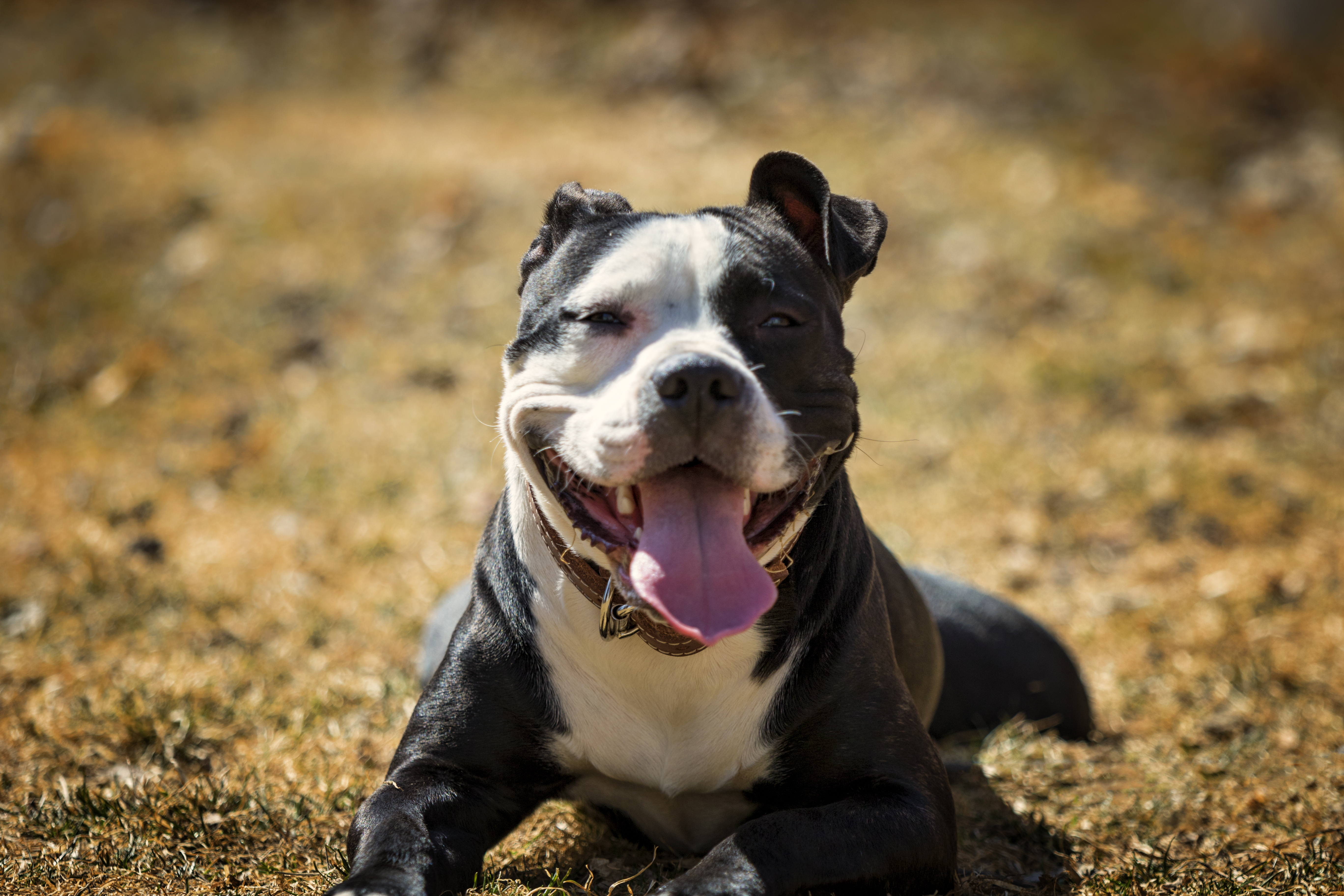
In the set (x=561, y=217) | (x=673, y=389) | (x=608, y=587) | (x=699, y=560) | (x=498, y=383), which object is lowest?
(x=498, y=383)

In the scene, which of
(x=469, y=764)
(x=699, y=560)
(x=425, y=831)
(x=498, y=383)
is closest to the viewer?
(x=699, y=560)

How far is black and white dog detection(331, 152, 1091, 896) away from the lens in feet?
8.27

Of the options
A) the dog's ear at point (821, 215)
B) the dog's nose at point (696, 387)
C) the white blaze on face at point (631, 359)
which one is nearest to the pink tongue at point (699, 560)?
the white blaze on face at point (631, 359)

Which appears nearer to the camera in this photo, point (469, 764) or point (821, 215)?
point (469, 764)

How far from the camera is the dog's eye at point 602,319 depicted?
271cm

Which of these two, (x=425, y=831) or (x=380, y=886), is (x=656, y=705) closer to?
(x=425, y=831)

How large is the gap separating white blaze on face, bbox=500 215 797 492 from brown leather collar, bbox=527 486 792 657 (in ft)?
0.57

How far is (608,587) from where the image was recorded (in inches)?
108

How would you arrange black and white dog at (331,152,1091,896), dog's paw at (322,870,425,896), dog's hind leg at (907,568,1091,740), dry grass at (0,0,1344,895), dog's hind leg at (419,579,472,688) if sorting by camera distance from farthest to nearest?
dog's hind leg at (907,568,1091,740) → dog's hind leg at (419,579,472,688) → dry grass at (0,0,1344,895) → black and white dog at (331,152,1091,896) → dog's paw at (322,870,425,896)

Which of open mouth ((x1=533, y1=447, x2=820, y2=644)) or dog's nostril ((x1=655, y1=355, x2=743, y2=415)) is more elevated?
dog's nostril ((x1=655, y1=355, x2=743, y2=415))

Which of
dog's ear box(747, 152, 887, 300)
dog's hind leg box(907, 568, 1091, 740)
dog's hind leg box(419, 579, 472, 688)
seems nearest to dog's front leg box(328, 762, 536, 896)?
dog's hind leg box(419, 579, 472, 688)

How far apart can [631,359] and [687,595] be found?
55 cm

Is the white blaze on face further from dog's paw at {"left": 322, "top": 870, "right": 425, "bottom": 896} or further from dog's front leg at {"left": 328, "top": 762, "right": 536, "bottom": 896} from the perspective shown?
dog's paw at {"left": 322, "top": 870, "right": 425, "bottom": 896}

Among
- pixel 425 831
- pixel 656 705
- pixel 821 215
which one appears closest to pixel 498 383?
pixel 821 215
